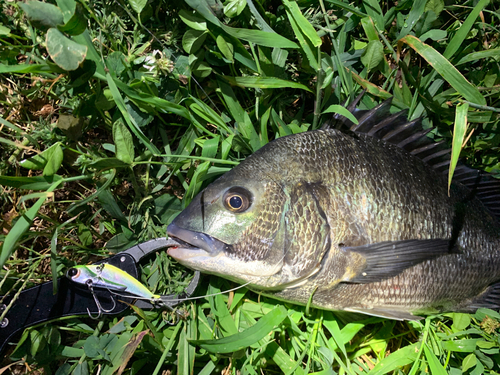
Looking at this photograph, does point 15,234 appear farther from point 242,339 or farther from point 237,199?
point 242,339

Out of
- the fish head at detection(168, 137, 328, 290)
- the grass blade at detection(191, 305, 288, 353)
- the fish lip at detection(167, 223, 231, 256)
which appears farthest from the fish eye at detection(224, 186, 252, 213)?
the grass blade at detection(191, 305, 288, 353)

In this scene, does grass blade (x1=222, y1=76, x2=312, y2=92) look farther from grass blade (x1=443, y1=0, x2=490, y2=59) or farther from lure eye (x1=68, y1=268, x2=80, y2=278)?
lure eye (x1=68, y1=268, x2=80, y2=278)

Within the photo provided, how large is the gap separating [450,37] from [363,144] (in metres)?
1.17

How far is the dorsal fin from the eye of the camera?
2027 mm

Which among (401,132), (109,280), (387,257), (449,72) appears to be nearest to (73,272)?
(109,280)

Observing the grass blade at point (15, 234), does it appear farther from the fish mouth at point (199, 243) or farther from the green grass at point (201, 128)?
the fish mouth at point (199, 243)

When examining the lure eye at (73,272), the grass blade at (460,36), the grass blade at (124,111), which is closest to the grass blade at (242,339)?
the lure eye at (73,272)

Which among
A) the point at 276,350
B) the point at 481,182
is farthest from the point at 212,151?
the point at 481,182

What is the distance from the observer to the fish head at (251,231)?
1698 millimetres

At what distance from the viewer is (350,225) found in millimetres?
1829

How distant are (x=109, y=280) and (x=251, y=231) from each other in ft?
3.10

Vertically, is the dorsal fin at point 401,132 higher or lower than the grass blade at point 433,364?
higher

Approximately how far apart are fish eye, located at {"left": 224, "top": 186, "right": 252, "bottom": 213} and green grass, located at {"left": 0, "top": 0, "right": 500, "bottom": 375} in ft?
0.96

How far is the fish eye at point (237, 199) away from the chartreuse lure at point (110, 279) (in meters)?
0.78
